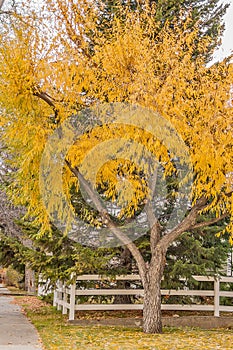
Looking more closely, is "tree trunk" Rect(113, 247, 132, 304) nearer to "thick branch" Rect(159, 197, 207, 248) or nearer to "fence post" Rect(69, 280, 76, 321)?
"fence post" Rect(69, 280, 76, 321)

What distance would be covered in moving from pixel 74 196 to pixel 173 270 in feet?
8.99

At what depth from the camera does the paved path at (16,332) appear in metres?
7.41

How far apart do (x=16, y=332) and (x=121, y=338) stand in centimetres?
193

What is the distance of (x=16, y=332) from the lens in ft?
29.1

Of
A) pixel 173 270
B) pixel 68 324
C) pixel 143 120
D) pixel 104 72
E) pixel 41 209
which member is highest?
pixel 104 72

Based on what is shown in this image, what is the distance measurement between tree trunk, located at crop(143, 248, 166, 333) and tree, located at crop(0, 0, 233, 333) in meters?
0.02

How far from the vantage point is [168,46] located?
8.91m

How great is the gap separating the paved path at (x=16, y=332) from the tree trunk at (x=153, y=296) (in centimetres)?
215

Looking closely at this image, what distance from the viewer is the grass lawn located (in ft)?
25.0

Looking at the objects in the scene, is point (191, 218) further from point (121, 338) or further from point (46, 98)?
point (46, 98)

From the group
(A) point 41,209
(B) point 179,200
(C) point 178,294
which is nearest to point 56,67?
(A) point 41,209

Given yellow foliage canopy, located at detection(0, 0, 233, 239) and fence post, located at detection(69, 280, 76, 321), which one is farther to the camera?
fence post, located at detection(69, 280, 76, 321)

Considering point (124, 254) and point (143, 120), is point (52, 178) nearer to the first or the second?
point (143, 120)

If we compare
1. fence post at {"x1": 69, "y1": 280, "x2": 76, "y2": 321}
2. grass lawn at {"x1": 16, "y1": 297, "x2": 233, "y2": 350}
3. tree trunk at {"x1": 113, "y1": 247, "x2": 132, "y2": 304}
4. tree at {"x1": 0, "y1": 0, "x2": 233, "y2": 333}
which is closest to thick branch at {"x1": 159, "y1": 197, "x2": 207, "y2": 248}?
tree at {"x1": 0, "y1": 0, "x2": 233, "y2": 333}
